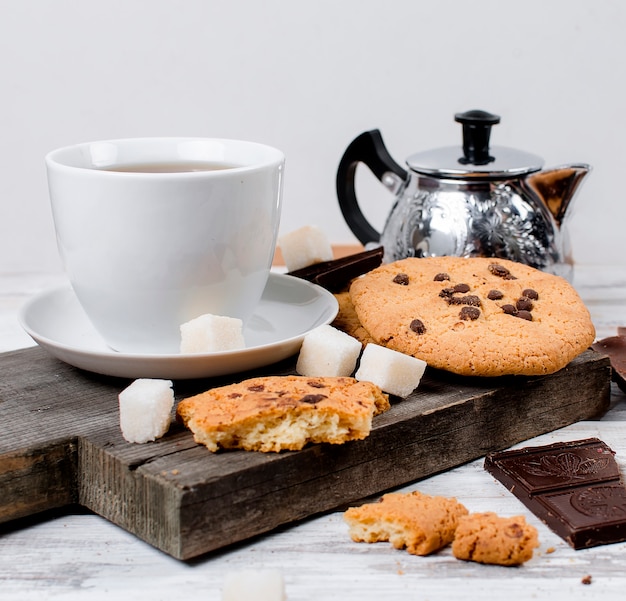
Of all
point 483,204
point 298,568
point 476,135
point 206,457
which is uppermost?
point 476,135

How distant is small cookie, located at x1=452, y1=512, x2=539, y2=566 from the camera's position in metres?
0.99

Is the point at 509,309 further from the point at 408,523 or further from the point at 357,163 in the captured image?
the point at 357,163

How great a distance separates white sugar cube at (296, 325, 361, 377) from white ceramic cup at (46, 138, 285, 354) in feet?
0.51

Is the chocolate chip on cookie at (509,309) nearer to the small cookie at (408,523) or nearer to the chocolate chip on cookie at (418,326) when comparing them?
the chocolate chip on cookie at (418,326)

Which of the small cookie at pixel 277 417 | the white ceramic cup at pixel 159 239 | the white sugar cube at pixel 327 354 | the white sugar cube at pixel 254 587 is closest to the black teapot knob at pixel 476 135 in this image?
the white ceramic cup at pixel 159 239

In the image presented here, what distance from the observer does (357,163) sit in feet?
6.84

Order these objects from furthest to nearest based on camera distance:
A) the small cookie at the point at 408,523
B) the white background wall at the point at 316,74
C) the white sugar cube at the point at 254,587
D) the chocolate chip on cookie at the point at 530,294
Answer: the white background wall at the point at 316,74 < the chocolate chip on cookie at the point at 530,294 < the small cookie at the point at 408,523 < the white sugar cube at the point at 254,587

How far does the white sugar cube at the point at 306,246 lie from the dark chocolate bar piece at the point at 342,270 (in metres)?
Answer: 0.05

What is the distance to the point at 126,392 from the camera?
1.08 meters

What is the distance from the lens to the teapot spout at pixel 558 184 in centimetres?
192

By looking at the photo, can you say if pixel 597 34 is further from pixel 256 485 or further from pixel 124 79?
pixel 256 485

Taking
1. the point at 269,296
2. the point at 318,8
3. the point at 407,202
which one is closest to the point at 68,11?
the point at 318,8

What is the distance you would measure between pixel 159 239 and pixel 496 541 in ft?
1.92

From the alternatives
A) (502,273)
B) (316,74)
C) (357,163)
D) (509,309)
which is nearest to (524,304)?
(509,309)
